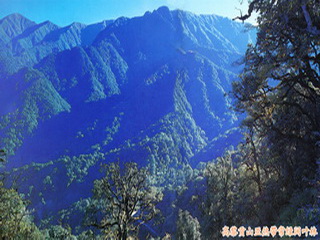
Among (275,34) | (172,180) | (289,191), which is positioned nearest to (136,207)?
(289,191)

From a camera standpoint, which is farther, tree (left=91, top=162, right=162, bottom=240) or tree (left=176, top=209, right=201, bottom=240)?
tree (left=176, top=209, right=201, bottom=240)

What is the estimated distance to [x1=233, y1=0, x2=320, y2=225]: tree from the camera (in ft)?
34.7

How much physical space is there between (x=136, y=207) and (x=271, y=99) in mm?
12986

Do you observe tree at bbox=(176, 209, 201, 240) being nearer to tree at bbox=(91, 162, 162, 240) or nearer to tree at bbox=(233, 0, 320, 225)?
tree at bbox=(91, 162, 162, 240)

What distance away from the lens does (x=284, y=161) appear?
17.0 metres

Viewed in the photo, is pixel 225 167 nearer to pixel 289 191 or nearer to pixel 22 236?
pixel 289 191

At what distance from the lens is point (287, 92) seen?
13156 millimetres

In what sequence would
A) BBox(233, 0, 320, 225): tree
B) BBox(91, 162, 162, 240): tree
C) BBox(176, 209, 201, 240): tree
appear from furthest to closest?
BBox(176, 209, 201, 240): tree < BBox(91, 162, 162, 240): tree < BBox(233, 0, 320, 225): tree

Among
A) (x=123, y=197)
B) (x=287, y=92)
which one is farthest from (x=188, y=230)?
(x=287, y=92)

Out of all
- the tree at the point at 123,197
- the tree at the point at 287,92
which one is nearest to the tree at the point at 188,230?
the tree at the point at 123,197

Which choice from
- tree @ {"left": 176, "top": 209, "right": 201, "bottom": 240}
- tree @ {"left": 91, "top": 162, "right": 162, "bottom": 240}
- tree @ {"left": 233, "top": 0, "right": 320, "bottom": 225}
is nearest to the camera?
tree @ {"left": 233, "top": 0, "right": 320, "bottom": 225}

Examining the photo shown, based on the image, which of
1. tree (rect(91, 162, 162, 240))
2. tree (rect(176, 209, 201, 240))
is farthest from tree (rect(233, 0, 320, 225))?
tree (rect(176, 209, 201, 240))

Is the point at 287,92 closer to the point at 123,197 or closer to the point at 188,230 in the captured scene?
the point at 123,197

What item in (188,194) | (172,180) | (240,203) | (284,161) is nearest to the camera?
(284,161)
